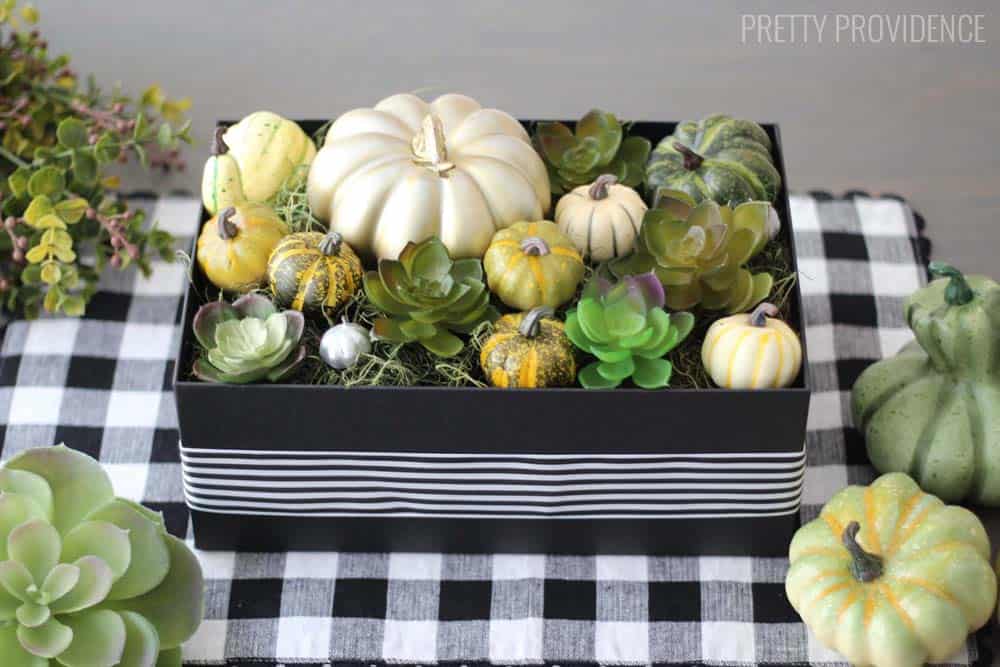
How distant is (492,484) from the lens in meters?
1.49

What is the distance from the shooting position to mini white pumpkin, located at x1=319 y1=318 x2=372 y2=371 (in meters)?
1.47

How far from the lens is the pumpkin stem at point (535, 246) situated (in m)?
1.48

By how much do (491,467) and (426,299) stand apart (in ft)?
0.59

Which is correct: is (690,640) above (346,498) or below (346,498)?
below

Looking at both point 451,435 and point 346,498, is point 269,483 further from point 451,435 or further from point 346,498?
point 451,435

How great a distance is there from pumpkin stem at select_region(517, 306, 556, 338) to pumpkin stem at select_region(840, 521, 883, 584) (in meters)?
0.35

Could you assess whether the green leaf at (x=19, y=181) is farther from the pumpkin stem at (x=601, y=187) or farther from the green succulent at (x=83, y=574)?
the pumpkin stem at (x=601, y=187)

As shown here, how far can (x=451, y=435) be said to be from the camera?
145 centimetres

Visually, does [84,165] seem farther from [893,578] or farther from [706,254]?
[893,578]

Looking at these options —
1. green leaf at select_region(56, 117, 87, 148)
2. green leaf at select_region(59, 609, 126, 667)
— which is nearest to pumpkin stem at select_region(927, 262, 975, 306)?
green leaf at select_region(59, 609, 126, 667)

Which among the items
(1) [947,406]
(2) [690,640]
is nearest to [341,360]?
(2) [690,640]

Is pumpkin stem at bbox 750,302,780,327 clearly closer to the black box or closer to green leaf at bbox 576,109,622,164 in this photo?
the black box

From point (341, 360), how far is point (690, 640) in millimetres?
461

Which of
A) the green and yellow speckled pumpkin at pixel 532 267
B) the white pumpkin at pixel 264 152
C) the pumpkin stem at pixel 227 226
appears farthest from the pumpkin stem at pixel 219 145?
the green and yellow speckled pumpkin at pixel 532 267
